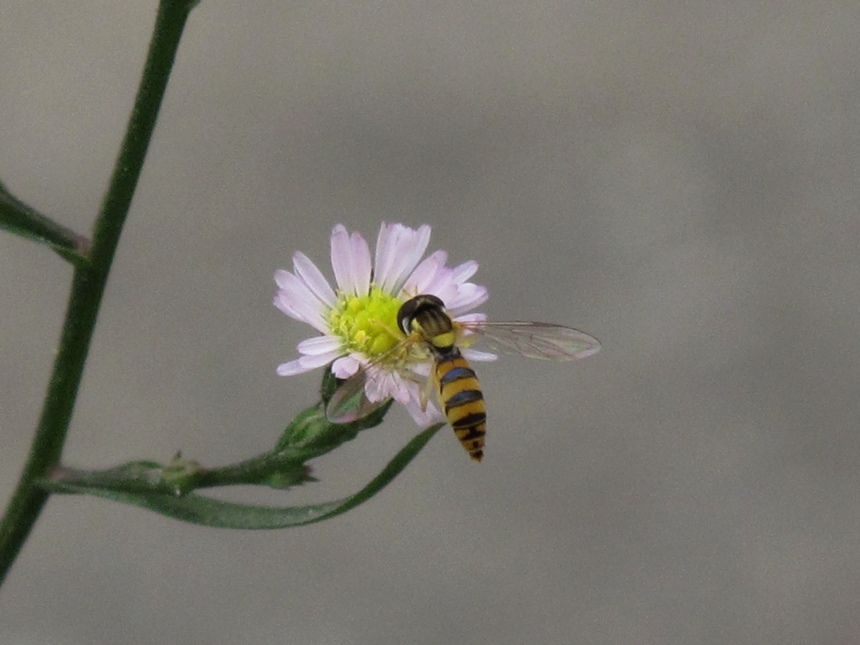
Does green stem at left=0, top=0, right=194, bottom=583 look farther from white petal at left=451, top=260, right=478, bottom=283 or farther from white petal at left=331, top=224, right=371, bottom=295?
white petal at left=451, top=260, right=478, bottom=283

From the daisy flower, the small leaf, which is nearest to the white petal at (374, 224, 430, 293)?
the daisy flower

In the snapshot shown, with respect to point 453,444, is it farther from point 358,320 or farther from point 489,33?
point 358,320

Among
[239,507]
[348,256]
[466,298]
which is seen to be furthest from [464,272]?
[239,507]

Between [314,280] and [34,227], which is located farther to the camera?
[314,280]

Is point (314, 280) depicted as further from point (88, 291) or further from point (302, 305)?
point (88, 291)

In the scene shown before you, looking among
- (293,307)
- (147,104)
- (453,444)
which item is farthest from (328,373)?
(453,444)
